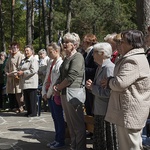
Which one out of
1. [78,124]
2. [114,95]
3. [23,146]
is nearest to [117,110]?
[114,95]

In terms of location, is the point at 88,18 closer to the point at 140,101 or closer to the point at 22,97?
the point at 22,97

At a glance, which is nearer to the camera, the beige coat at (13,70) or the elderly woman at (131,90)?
the elderly woman at (131,90)

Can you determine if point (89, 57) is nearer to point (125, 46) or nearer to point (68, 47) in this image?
point (68, 47)

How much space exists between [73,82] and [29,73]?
3.68 m

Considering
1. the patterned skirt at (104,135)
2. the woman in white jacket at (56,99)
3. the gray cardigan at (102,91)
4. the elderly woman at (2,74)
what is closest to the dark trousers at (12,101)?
the elderly woman at (2,74)

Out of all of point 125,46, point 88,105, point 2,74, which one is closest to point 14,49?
point 2,74

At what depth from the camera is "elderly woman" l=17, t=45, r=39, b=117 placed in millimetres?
8328

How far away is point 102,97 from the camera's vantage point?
14.4 ft

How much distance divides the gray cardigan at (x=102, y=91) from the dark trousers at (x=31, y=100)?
4092 mm

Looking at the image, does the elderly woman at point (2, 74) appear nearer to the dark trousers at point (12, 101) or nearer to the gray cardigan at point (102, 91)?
the dark trousers at point (12, 101)

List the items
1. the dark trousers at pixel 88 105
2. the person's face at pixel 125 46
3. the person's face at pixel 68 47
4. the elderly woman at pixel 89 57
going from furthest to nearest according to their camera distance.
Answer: the dark trousers at pixel 88 105 → the elderly woman at pixel 89 57 → the person's face at pixel 68 47 → the person's face at pixel 125 46

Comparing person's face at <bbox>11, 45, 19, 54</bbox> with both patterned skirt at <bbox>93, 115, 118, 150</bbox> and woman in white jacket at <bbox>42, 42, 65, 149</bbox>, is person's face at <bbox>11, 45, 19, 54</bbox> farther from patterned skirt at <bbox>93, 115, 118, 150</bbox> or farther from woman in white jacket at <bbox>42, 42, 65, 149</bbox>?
patterned skirt at <bbox>93, 115, 118, 150</bbox>

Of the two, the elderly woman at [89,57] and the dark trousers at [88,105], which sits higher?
the elderly woman at [89,57]

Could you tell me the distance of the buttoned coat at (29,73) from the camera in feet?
27.3
